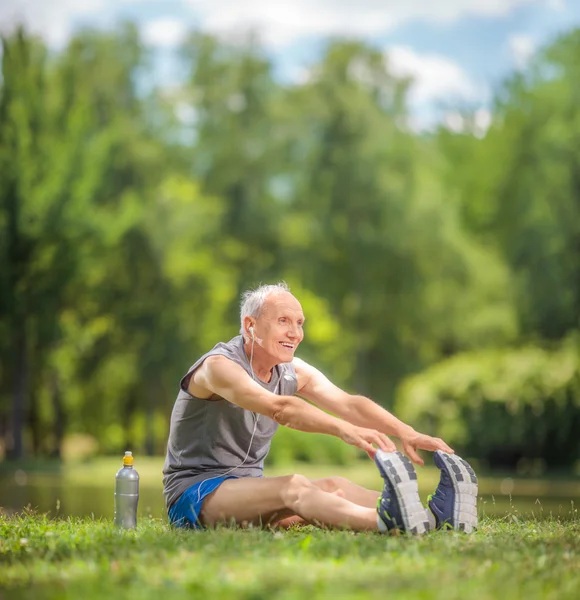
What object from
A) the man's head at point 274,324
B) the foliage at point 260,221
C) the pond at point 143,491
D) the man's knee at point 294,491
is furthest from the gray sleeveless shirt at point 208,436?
the foliage at point 260,221

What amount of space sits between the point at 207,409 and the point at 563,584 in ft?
8.43

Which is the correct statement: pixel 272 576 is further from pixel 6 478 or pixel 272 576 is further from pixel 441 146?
pixel 441 146

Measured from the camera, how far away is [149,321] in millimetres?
31297

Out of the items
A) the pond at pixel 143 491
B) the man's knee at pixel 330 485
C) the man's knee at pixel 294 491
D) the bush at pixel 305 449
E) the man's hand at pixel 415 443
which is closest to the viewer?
the man's knee at pixel 294 491

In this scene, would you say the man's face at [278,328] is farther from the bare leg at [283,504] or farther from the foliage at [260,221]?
the foliage at [260,221]

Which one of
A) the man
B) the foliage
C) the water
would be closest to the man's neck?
the man

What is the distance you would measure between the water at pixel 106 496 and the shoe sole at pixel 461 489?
7.59 ft

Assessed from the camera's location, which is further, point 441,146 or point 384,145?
point 441,146

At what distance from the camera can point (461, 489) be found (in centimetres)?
598

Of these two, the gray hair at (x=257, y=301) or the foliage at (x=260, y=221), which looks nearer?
the gray hair at (x=257, y=301)

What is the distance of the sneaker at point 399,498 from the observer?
549 cm

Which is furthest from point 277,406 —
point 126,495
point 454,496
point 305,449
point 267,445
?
point 305,449

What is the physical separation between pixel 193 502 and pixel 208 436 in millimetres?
393

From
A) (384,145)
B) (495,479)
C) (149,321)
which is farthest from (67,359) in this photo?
(495,479)
